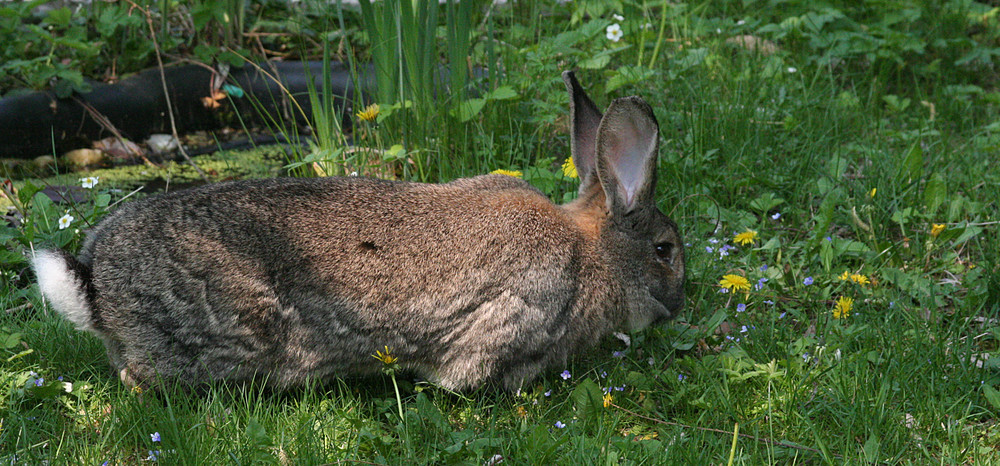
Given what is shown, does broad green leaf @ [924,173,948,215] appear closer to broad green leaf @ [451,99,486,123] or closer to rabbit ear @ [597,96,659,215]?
rabbit ear @ [597,96,659,215]

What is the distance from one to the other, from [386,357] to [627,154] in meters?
1.24

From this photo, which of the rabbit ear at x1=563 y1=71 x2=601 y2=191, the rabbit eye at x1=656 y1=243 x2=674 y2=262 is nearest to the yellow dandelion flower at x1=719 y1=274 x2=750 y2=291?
the rabbit eye at x1=656 y1=243 x2=674 y2=262

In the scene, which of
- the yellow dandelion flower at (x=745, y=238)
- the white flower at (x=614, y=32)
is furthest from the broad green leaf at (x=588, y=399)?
the white flower at (x=614, y=32)

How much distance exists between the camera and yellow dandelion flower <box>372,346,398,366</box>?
3.33m

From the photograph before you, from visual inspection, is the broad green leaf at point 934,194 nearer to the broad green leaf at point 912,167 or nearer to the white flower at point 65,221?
the broad green leaf at point 912,167

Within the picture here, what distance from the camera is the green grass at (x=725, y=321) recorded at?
3102mm

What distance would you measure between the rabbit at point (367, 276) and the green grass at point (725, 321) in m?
0.16

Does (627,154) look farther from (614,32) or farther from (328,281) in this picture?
(614,32)

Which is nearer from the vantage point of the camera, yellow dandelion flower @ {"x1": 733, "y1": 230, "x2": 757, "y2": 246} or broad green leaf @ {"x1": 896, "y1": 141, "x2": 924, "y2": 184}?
yellow dandelion flower @ {"x1": 733, "y1": 230, "x2": 757, "y2": 246}

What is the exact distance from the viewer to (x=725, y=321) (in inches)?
161

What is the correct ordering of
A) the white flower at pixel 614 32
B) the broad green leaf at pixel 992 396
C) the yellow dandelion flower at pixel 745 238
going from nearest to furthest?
1. the broad green leaf at pixel 992 396
2. the yellow dandelion flower at pixel 745 238
3. the white flower at pixel 614 32

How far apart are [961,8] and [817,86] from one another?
6.23 ft

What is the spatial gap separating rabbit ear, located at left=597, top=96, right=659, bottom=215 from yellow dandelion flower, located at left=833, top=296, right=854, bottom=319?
94 cm

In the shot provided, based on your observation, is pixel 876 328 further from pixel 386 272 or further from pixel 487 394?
pixel 386 272
